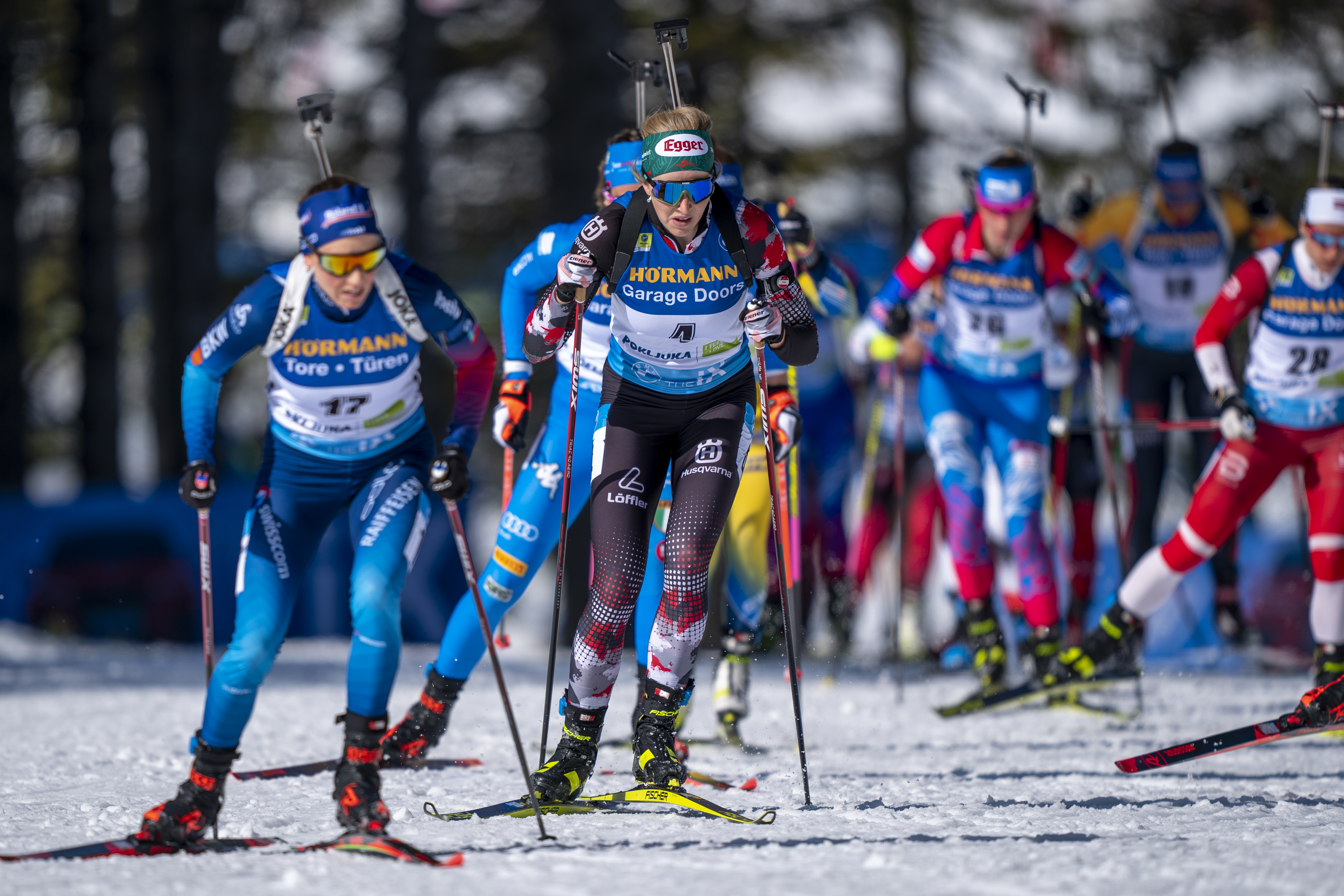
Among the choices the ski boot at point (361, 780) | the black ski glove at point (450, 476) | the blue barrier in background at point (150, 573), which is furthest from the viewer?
the blue barrier in background at point (150, 573)

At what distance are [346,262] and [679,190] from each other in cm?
113

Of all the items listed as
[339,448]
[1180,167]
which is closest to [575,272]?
[339,448]

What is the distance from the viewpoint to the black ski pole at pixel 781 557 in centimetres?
522

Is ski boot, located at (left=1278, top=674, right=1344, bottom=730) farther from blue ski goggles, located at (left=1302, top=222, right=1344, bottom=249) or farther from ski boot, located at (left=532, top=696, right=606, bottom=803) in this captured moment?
ski boot, located at (left=532, top=696, right=606, bottom=803)

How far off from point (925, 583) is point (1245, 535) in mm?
3657

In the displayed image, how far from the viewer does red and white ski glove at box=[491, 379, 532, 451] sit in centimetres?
588

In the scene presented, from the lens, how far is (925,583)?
465 inches

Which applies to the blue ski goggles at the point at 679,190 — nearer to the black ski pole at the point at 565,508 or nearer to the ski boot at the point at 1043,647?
the black ski pole at the point at 565,508

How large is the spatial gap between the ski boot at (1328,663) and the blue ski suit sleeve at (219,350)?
4.74 meters

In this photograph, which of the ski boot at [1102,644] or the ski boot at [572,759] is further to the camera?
the ski boot at [1102,644]

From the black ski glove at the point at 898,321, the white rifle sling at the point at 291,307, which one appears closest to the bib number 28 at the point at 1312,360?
the black ski glove at the point at 898,321

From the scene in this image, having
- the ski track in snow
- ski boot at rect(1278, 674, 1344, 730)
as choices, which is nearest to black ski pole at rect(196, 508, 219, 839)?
the ski track in snow

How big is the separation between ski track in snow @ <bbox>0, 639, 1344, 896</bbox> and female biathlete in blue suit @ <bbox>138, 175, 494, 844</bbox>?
1.20ft

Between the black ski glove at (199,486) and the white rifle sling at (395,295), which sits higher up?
the white rifle sling at (395,295)
